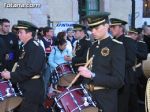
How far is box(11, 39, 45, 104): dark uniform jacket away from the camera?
5965mm

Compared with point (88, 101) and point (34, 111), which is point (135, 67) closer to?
point (34, 111)

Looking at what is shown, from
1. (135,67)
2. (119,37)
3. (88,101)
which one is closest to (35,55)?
(88,101)

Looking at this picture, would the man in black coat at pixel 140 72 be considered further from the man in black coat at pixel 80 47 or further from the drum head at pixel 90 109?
the drum head at pixel 90 109

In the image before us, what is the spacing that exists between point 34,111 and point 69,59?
9.95ft

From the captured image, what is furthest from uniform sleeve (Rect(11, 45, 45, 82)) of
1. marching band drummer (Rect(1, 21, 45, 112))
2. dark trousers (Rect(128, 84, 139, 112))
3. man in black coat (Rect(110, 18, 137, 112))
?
dark trousers (Rect(128, 84, 139, 112))

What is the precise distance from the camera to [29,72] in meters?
5.96

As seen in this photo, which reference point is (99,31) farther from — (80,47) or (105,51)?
(80,47)

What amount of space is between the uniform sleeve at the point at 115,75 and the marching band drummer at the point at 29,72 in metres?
1.38

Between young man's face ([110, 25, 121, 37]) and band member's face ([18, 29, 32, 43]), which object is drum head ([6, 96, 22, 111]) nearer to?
band member's face ([18, 29, 32, 43])

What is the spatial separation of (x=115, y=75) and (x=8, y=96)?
1672 millimetres

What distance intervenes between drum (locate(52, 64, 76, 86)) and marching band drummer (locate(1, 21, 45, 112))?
1.86 metres

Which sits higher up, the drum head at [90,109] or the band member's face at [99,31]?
the band member's face at [99,31]

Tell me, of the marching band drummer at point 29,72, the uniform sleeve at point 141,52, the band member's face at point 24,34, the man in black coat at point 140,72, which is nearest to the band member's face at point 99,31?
the marching band drummer at point 29,72

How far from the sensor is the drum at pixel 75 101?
5.05 meters
